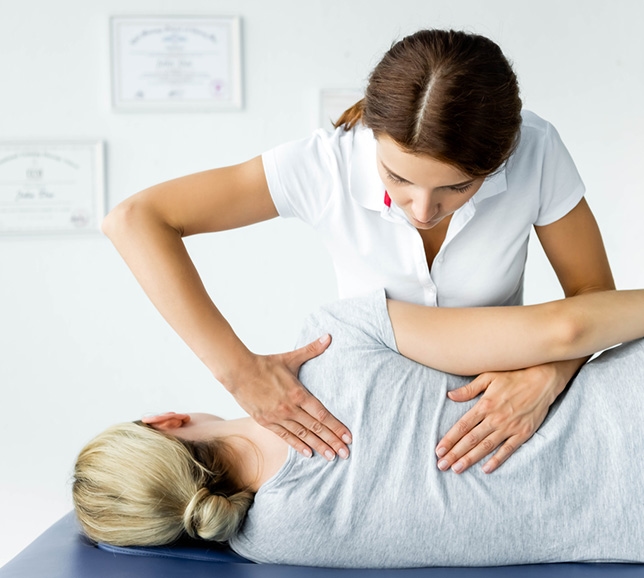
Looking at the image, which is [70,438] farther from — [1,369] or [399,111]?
[399,111]

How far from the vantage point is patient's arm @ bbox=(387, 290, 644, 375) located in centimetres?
122

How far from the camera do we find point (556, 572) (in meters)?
1.19

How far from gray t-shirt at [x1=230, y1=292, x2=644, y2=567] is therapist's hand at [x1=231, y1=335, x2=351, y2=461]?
2 centimetres

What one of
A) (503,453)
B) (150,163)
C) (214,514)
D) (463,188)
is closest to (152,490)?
(214,514)

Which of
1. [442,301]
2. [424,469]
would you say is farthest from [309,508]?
[442,301]

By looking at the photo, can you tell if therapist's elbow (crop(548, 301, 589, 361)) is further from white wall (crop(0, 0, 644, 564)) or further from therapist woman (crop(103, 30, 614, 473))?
white wall (crop(0, 0, 644, 564))

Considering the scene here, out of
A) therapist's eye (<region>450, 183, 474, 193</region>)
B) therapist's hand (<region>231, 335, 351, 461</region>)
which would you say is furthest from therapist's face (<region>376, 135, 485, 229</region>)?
therapist's hand (<region>231, 335, 351, 461</region>)

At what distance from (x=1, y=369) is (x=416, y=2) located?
206cm

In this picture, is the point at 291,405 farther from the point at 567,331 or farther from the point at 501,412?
the point at 567,331

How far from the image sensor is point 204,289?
136cm

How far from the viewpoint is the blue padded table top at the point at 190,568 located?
3.90 ft

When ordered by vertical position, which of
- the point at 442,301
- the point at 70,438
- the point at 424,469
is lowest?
the point at 70,438

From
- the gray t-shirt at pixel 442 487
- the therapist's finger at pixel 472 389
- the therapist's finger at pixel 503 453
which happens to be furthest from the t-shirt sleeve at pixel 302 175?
the therapist's finger at pixel 503 453

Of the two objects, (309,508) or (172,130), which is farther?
(172,130)
